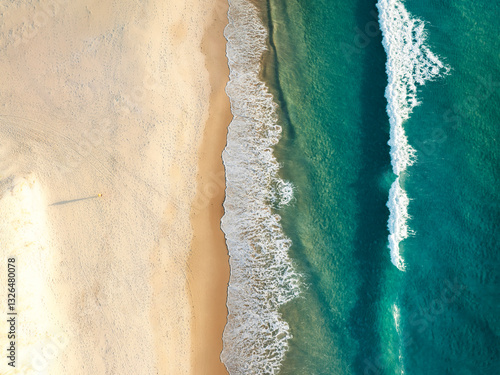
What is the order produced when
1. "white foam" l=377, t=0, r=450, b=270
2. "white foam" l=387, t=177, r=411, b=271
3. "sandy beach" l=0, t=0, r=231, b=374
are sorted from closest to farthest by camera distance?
"sandy beach" l=0, t=0, r=231, b=374 < "white foam" l=387, t=177, r=411, b=271 < "white foam" l=377, t=0, r=450, b=270

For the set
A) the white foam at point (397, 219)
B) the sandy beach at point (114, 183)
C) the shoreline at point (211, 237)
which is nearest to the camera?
the sandy beach at point (114, 183)

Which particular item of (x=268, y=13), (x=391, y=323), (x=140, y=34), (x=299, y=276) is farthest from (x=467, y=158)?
(x=140, y=34)

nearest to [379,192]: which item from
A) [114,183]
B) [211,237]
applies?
[211,237]

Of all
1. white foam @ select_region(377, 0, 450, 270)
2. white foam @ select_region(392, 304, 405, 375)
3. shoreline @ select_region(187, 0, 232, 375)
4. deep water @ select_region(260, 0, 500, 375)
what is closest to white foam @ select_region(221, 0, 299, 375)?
shoreline @ select_region(187, 0, 232, 375)

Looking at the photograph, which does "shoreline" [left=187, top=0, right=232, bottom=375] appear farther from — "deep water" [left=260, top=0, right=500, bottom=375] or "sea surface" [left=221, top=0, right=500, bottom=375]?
"deep water" [left=260, top=0, right=500, bottom=375]

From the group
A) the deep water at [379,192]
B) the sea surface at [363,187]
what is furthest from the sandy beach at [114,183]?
the deep water at [379,192]

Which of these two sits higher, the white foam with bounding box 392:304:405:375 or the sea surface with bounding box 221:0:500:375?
the sea surface with bounding box 221:0:500:375

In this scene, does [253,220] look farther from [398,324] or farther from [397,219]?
[398,324]

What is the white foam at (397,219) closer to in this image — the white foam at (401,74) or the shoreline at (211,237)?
the white foam at (401,74)
